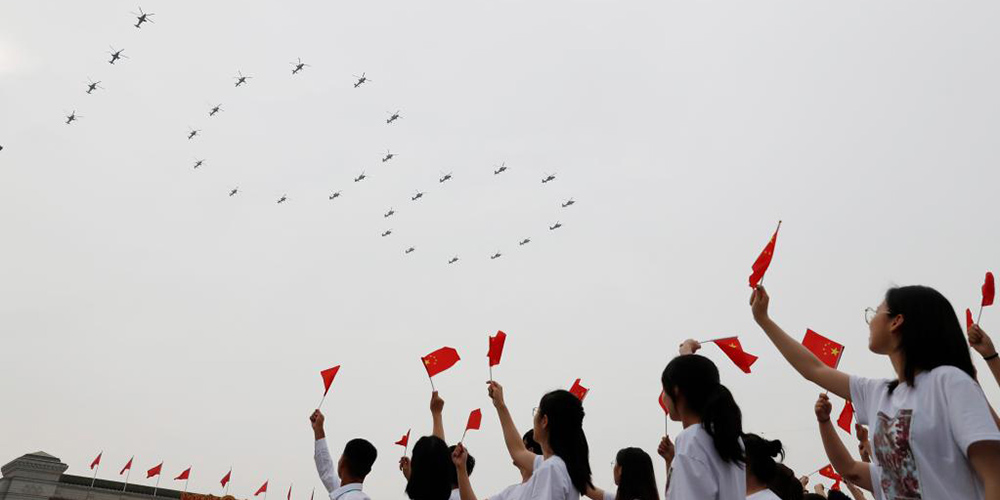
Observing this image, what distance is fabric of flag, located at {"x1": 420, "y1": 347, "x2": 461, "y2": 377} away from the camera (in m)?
7.93

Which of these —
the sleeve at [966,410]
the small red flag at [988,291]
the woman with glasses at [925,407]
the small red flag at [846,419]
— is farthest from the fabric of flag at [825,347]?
the sleeve at [966,410]

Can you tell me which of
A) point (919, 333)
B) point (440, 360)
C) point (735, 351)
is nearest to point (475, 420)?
point (440, 360)

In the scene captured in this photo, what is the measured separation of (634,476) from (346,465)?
2669 millimetres

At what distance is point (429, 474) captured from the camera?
18.3 ft

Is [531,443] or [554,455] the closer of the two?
[554,455]

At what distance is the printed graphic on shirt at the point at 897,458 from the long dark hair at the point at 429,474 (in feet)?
11.7

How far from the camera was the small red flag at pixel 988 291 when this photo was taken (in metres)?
5.02

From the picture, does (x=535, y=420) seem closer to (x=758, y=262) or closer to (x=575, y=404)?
(x=575, y=404)

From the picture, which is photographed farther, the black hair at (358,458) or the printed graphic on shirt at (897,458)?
the black hair at (358,458)

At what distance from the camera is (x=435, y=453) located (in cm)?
564

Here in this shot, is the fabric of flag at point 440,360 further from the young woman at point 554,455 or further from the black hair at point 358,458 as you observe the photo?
the young woman at point 554,455

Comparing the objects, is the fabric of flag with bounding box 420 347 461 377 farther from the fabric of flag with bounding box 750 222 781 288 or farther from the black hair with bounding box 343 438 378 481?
the fabric of flag with bounding box 750 222 781 288

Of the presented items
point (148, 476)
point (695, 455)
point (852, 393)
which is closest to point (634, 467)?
point (695, 455)

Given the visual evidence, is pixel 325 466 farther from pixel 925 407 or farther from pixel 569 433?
pixel 925 407
